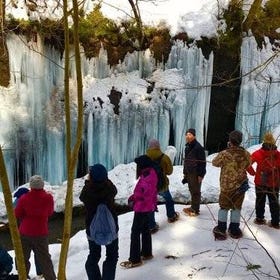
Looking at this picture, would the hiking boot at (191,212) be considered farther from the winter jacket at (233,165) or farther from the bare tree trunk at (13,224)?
the bare tree trunk at (13,224)

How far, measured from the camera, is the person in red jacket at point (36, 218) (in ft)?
15.6

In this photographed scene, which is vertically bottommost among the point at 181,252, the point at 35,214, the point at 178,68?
the point at 181,252

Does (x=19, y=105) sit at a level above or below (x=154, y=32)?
below

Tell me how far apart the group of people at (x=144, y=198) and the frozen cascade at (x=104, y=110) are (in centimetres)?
534

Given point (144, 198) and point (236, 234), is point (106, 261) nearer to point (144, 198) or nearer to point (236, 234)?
point (144, 198)

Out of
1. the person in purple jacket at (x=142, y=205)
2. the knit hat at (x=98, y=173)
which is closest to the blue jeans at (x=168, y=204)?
the person in purple jacket at (x=142, y=205)

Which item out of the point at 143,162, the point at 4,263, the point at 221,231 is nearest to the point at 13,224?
the point at 4,263

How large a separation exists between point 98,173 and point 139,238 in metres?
1.19

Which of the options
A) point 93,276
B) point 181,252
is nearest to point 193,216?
point 181,252

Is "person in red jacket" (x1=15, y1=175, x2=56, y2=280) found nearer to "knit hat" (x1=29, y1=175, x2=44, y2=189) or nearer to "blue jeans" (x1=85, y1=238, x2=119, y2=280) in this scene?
"knit hat" (x1=29, y1=175, x2=44, y2=189)

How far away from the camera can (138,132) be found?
11727 millimetres

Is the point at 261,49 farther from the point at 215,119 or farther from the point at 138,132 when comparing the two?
the point at 138,132

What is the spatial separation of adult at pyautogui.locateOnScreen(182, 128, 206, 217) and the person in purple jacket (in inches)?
32.3

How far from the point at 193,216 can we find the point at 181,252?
0.93 m
